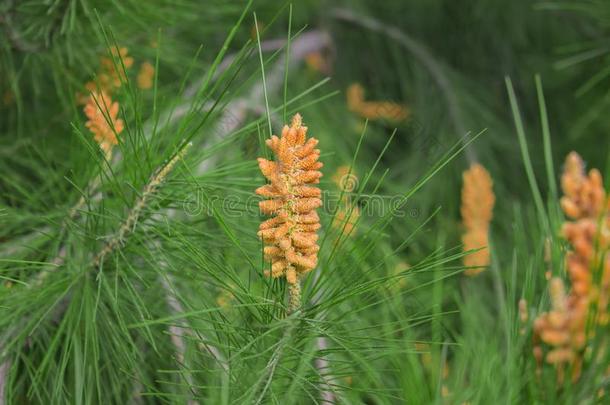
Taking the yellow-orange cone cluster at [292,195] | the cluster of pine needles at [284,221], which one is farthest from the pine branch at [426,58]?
the yellow-orange cone cluster at [292,195]

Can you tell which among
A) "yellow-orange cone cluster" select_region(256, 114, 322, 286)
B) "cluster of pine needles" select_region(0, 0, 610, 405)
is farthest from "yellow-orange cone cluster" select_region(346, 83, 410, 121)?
"yellow-orange cone cluster" select_region(256, 114, 322, 286)

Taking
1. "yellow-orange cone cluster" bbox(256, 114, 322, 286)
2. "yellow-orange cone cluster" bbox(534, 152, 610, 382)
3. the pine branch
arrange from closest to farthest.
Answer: "yellow-orange cone cluster" bbox(534, 152, 610, 382), "yellow-orange cone cluster" bbox(256, 114, 322, 286), the pine branch

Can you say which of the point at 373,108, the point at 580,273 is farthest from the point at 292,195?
the point at 373,108

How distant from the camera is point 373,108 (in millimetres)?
1514

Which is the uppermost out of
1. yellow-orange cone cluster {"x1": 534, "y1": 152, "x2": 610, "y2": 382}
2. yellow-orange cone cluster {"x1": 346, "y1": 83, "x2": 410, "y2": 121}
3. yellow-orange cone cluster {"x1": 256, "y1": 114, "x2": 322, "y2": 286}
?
yellow-orange cone cluster {"x1": 346, "y1": 83, "x2": 410, "y2": 121}

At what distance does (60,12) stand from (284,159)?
0.54 m

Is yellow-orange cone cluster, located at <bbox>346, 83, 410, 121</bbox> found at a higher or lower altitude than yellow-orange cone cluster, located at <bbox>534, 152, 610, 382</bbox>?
higher

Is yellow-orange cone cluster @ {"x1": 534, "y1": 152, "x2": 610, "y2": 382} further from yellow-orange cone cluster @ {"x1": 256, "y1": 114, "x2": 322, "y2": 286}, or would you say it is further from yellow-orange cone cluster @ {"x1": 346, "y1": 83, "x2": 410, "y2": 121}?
yellow-orange cone cluster @ {"x1": 346, "y1": 83, "x2": 410, "y2": 121}

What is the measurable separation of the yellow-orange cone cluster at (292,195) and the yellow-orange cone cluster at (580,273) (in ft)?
0.61

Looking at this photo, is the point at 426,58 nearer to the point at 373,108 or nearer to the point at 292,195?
the point at 373,108

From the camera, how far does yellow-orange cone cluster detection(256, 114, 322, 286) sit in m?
0.58

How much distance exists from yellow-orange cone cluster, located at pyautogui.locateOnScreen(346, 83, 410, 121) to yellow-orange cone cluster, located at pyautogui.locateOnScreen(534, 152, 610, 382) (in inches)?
40.0

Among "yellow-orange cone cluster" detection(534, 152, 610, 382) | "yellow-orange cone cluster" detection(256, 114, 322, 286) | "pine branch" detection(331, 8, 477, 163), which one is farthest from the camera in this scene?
"pine branch" detection(331, 8, 477, 163)

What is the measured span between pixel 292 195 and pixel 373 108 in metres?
0.97
